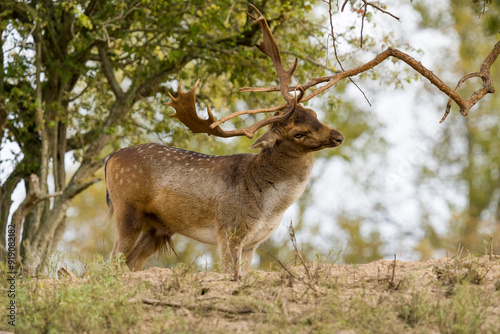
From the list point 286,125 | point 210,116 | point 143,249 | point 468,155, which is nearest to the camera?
A: point 210,116

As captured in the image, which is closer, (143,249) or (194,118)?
(194,118)

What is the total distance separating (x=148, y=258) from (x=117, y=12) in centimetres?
448

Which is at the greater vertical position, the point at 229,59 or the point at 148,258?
the point at 229,59

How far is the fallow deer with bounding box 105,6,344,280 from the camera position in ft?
25.2

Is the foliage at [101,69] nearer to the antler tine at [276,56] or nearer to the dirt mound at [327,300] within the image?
the antler tine at [276,56]

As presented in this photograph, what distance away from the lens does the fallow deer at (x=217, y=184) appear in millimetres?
7668

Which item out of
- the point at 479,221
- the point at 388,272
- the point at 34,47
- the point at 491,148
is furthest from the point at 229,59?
the point at 491,148

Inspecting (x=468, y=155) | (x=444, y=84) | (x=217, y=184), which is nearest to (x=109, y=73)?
(x=217, y=184)

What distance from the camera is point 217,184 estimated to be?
26.5ft

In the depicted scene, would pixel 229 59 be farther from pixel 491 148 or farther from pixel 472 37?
pixel 491 148

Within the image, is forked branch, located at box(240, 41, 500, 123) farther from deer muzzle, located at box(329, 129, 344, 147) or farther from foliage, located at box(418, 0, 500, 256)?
foliage, located at box(418, 0, 500, 256)

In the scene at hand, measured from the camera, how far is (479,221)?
26000 mm

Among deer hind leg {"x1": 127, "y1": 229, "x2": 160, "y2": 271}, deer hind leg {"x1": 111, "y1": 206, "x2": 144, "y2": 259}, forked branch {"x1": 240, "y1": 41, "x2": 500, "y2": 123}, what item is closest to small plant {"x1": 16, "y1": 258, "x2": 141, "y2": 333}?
deer hind leg {"x1": 111, "y1": 206, "x2": 144, "y2": 259}

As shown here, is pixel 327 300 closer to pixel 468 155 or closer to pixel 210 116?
pixel 210 116
